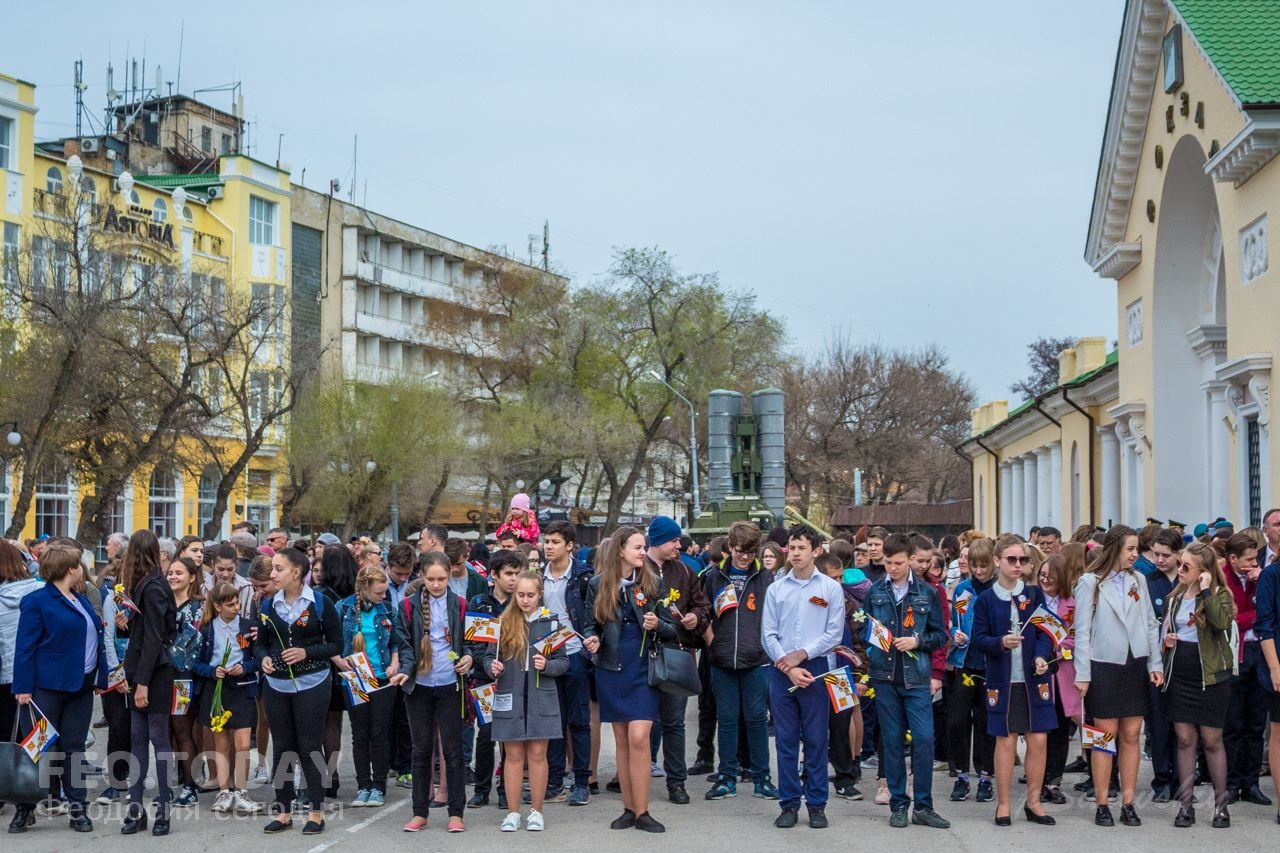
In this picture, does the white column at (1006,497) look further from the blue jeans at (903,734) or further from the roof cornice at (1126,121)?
the blue jeans at (903,734)

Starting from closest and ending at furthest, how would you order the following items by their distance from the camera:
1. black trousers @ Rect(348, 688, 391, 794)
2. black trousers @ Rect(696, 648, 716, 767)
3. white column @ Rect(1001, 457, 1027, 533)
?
black trousers @ Rect(348, 688, 391, 794) < black trousers @ Rect(696, 648, 716, 767) < white column @ Rect(1001, 457, 1027, 533)

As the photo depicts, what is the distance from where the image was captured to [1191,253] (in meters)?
25.9

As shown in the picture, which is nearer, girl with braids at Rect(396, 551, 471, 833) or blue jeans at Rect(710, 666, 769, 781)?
girl with braids at Rect(396, 551, 471, 833)

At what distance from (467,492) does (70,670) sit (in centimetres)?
6077

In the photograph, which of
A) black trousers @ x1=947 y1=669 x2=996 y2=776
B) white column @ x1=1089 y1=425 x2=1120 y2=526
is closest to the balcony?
white column @ x1=1089 y1=425 x2=1120 y2=526

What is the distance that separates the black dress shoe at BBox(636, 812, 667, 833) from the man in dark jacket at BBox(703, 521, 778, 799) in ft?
4.60

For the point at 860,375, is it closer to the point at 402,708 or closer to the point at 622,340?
the point at 622,340

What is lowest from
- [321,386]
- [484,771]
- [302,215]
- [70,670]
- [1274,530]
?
[484,771]

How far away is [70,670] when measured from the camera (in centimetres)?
1002

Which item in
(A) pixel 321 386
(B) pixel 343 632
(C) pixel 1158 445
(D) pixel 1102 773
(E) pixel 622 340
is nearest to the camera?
(D) pixel 1102 773

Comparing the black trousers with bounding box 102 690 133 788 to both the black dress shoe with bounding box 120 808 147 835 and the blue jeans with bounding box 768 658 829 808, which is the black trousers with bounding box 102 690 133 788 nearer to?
the black dress shoe with bounding box 120 808 147 835

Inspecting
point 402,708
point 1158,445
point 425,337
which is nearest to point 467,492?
point 425,337

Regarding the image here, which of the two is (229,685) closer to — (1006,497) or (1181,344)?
(1181,344)

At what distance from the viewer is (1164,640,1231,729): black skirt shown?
400 inches
